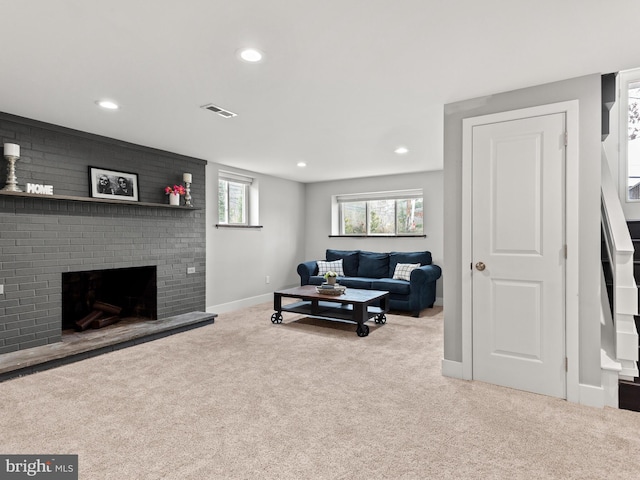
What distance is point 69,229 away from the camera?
377cm

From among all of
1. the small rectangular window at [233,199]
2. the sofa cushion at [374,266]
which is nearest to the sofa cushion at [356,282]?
the sofa cushion at [374,266]

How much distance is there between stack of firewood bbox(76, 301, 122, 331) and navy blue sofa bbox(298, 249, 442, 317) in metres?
2.80

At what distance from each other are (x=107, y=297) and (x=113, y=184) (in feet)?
5.35

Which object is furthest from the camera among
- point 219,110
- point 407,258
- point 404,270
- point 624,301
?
point 407,258

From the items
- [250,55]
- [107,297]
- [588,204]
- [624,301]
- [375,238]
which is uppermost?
[250,55]

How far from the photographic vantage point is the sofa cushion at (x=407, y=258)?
596 centimetres

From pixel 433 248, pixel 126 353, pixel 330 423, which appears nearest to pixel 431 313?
pixel 433 248

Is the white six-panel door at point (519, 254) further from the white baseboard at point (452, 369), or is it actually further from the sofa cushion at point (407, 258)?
the sofa cushion at point (407, 258)

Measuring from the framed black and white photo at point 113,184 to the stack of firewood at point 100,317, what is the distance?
1386 millimetres

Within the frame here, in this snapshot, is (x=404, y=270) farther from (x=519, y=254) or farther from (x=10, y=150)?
(x=10, y=150)

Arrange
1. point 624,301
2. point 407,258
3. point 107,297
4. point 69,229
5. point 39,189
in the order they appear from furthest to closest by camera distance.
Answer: point 407,258 → point 107,297 → point 69,229 → point 39,189 → point 624,301

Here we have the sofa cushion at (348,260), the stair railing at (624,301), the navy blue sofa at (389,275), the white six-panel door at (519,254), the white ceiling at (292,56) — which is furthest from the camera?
the sofa cushion at (348,260)

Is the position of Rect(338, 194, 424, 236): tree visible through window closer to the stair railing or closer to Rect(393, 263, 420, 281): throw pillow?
Rect(393, 263, 420, 281): throw pillow

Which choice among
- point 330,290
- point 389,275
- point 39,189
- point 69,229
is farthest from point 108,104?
point 389,275
